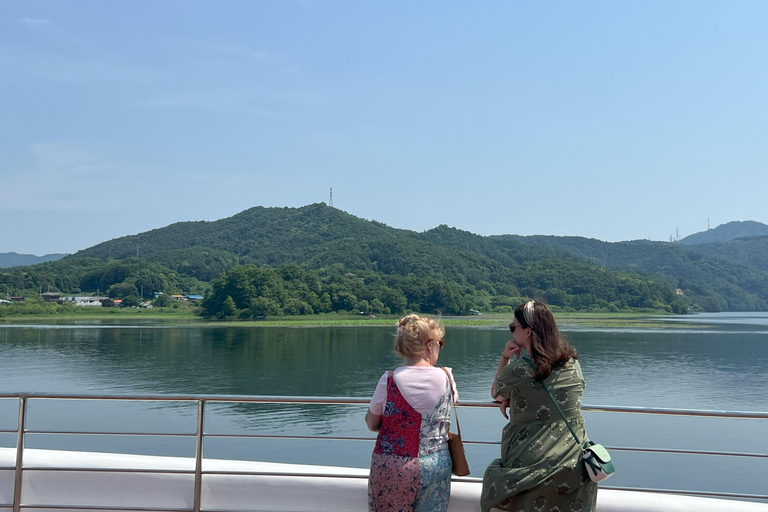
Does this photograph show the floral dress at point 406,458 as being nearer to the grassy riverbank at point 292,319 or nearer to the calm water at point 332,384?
the calm water at point 332,384

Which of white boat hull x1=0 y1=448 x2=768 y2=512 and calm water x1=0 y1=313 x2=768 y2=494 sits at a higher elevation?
white boat hull x1=0 y1=448 x2=768 y2=512

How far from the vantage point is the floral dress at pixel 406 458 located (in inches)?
82.0

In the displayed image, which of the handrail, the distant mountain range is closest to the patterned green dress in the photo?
the handrail

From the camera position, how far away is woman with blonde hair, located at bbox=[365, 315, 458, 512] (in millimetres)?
2078

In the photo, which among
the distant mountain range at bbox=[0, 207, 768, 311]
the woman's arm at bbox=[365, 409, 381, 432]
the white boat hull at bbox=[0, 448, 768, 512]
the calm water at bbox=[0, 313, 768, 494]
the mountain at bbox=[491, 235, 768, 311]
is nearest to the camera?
the woman's arm at bbox=[365, 409, 381, 432]

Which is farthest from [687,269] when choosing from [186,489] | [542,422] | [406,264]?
[542,422]

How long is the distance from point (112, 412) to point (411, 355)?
2194cm

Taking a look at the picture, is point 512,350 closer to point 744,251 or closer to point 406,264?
point 406,264

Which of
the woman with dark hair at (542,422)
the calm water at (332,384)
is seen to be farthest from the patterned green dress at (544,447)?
the calm water at (332,384)

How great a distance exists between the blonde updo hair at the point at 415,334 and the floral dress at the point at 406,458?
10 cm

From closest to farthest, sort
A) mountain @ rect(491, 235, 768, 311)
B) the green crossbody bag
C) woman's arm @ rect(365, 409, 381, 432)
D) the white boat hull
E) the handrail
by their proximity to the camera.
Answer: the green crossbody bag → woman's arm @ rect(365, 409, 381, 432) → the handrail → the white boat hull → mountain @ rect(491, 235, 768, 311)

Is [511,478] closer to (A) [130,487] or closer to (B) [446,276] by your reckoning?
(A) [130,487]

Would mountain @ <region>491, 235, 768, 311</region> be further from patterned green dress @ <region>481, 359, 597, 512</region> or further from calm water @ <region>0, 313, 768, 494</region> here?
patterned green dress @ <region>481, 359, 597, 512</region>

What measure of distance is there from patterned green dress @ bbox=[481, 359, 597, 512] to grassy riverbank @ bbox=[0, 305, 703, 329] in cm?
6444
